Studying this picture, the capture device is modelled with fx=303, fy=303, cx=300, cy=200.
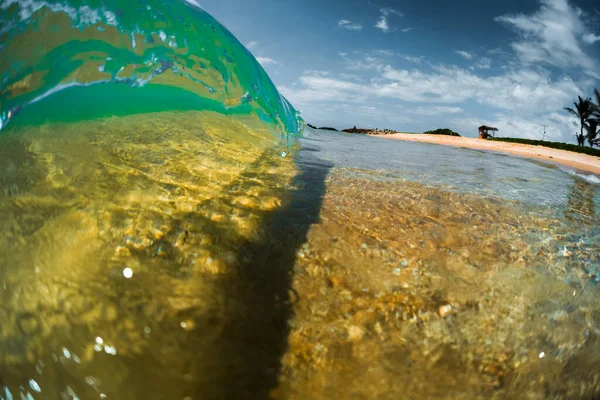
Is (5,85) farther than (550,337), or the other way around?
(5,85)

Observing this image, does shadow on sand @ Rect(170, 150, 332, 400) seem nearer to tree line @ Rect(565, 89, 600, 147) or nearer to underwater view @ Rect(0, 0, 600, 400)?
underwater view @ Rect(0, 0, 600, 400)

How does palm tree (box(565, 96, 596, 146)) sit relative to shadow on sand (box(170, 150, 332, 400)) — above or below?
above

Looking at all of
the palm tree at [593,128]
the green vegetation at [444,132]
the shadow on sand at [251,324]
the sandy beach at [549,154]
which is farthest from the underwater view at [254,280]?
the palm tree at [593,128]

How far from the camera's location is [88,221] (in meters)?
1.55

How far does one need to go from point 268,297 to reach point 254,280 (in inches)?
4.7

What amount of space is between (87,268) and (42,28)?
Result: 2840 millimetres

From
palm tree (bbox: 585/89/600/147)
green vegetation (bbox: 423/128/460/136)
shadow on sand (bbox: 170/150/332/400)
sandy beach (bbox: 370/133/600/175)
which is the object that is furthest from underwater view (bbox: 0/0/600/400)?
palm tree (bbox: 585/89/600/147)

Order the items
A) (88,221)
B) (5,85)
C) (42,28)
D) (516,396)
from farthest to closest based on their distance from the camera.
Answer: (42,28) → (5,85) → (88,221) → (516,396)

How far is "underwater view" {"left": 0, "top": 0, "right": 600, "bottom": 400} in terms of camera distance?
40.1 inches

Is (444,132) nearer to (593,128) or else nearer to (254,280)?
(593,128)

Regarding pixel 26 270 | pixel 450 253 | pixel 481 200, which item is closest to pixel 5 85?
pixel 26 270

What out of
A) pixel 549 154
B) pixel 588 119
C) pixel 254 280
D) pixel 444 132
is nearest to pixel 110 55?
pixel 254 280

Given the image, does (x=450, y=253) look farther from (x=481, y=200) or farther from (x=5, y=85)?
(x=5, y=85)

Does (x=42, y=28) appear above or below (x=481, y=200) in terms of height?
above
